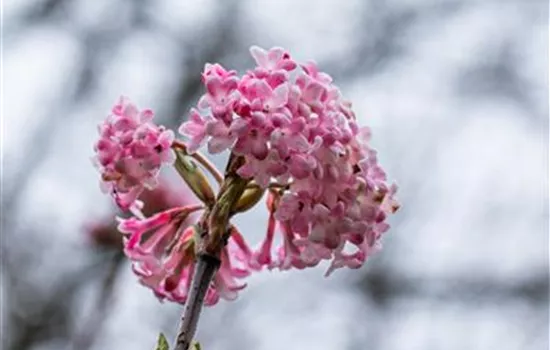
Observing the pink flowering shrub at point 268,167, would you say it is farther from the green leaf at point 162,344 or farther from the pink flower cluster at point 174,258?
the green leaf at point 162,344

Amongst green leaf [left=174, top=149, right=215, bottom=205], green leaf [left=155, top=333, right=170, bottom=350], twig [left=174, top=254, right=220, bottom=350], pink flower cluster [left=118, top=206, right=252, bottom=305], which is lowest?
green leaf [left=155, top=333, right=170, bottom=350]

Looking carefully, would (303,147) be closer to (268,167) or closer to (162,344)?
(268,167)

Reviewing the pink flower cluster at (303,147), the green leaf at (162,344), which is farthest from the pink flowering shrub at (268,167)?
the green leaf at (162,344)

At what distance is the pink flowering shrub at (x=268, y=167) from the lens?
0.99 metres

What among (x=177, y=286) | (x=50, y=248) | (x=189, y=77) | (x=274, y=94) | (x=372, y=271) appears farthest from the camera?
(x=372, y=271)

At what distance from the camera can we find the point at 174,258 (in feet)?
3.72

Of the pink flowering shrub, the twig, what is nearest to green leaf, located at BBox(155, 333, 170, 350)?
the twig

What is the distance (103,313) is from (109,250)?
725mm

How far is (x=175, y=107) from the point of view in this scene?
19.7ft

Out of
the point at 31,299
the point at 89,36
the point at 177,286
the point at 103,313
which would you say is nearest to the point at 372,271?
the point at 89,36

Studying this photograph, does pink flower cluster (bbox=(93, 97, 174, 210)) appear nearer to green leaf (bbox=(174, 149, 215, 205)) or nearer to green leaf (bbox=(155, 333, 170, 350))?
green leaf (bbox=(174, 149, 215, 205))

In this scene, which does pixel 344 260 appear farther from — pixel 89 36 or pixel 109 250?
pixel 89 36

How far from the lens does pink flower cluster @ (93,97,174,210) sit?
3.47 ft

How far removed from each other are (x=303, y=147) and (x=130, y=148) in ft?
0.61
